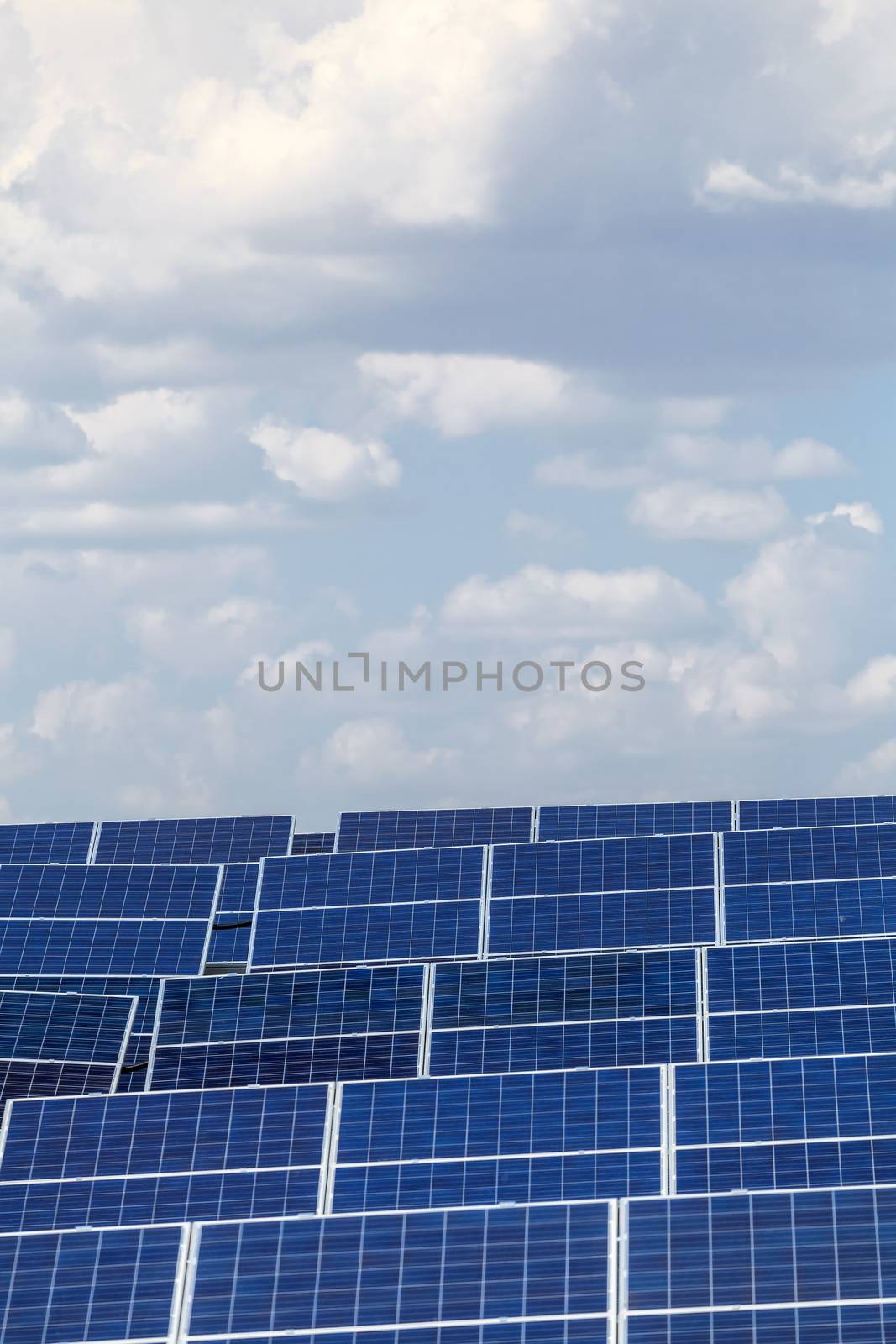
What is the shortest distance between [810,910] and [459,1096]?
613 inches

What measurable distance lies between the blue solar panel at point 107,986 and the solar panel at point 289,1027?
0.96m

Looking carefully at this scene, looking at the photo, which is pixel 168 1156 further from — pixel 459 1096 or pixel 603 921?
pixel 603 921

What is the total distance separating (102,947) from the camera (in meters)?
44.2

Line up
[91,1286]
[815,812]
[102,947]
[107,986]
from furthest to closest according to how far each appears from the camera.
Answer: [815,812], [102,947], [107,986], [91,1286]

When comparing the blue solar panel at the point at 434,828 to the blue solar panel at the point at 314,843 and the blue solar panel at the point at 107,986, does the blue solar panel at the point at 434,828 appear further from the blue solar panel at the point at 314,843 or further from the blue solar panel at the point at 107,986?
the blue solar panel at the point at 107,986

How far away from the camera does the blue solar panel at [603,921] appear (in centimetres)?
4119

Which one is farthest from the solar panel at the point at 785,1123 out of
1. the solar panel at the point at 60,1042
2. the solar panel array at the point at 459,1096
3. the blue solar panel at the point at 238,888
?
the blue solar panel at the point at 238,888

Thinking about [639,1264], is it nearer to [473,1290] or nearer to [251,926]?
[473,1290]

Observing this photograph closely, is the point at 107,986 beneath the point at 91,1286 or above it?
beneath

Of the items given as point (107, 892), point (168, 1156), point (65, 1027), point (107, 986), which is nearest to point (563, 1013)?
point (65, 1027)

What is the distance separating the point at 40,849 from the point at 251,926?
1507 centimetres

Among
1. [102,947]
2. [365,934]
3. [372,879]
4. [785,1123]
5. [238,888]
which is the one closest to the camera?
[785,1123]

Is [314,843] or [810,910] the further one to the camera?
[314,843]

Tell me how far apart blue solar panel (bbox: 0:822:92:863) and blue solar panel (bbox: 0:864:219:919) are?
810 cm
